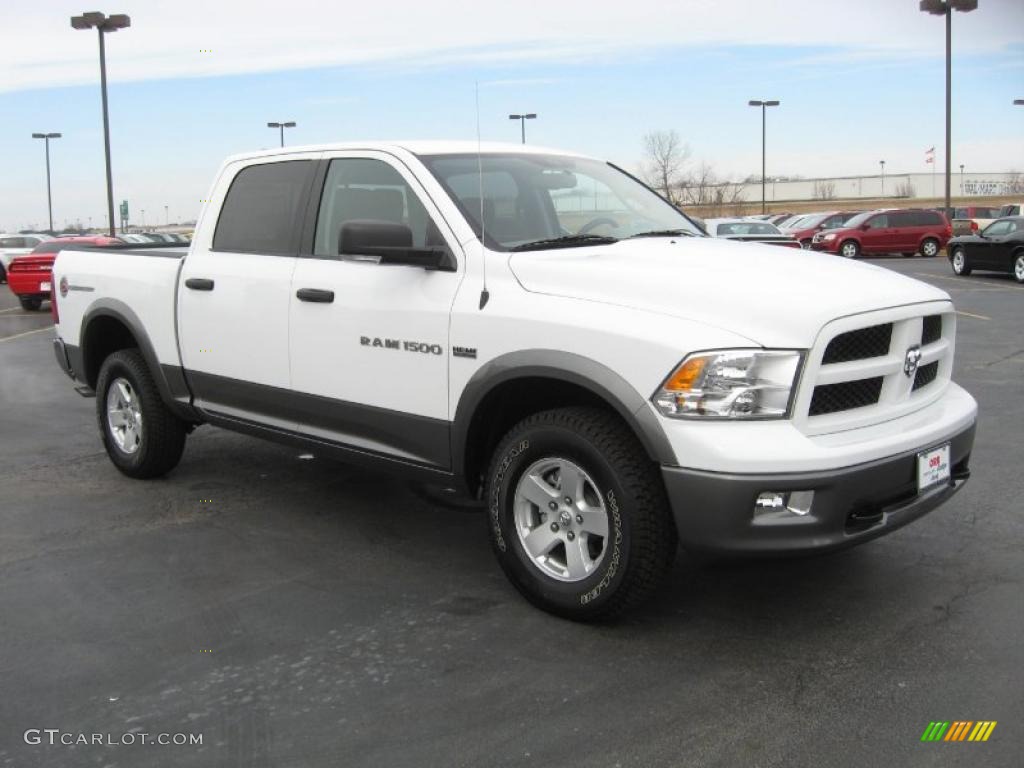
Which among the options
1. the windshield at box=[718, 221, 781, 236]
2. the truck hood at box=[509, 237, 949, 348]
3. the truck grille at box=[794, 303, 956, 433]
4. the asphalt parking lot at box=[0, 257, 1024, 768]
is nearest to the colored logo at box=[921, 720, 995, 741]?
the asphalt parking lot at box=[0, 257, 1024, 768]

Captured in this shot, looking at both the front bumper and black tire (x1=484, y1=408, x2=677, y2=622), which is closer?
the front bumper

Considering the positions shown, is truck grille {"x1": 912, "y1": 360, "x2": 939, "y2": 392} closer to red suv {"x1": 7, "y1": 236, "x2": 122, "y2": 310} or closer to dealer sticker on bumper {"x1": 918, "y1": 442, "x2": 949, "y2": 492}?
dealer sticker on bumper {"x1": 918, "y1": 442, "x2": 949, "y2": 492}

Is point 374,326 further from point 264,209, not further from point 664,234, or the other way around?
point 664,234

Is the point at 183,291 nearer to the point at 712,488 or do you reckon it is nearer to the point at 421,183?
the point at 421,183

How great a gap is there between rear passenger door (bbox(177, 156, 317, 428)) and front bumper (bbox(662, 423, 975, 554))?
2.35 m

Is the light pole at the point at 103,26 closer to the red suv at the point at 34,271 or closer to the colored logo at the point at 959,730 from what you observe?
the red suv at the point at 34,271

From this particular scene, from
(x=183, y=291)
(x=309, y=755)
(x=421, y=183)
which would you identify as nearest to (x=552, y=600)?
(x=309, y=755)

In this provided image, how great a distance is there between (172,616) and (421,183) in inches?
83.9

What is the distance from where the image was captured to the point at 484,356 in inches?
161

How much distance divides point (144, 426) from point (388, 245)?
275 centimetres

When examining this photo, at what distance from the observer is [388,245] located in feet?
13.7

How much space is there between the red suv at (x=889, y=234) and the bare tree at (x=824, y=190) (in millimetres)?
87747

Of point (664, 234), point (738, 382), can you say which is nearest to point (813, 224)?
point (664, 234)

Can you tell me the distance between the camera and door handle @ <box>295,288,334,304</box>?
4750mm
